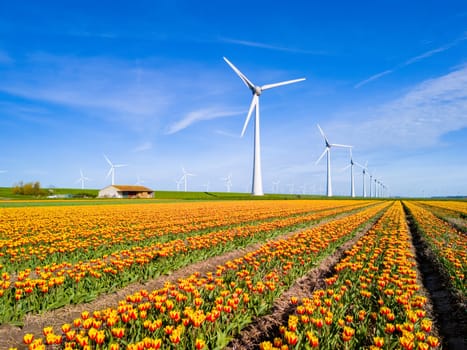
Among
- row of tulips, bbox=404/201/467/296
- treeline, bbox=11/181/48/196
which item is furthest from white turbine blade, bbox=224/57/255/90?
treeline, bbox=11/181/48/196

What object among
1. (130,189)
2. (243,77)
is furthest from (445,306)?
(130,189)

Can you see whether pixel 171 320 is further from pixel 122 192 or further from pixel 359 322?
pixel 122 192

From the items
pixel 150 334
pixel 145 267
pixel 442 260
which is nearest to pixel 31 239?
pixel 145 267

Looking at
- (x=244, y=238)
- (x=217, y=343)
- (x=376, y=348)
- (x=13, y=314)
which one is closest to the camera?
(x=376, y=348)

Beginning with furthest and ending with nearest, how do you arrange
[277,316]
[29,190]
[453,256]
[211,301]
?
[29,190] → [453,256] → [211,301] → [277,316]

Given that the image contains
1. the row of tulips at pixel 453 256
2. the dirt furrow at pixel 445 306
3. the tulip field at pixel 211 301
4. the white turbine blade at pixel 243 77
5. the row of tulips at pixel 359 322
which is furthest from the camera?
the white turbine blade at pixel 243 77

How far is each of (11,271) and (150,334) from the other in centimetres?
743

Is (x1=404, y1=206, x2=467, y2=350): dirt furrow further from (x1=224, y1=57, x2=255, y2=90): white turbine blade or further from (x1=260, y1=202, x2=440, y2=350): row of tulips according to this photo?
(x1=224, y1=57, x2=255, y2=90): white turbine blade

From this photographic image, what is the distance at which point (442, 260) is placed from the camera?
1109cm

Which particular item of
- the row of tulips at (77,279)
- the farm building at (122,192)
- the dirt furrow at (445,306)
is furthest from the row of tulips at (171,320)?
the farm building at (122,192)

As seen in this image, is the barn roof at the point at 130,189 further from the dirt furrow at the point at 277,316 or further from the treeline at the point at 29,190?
the dirt furrow at the point at 277,316

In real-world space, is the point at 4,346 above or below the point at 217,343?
below

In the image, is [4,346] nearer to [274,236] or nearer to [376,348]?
[376,348]

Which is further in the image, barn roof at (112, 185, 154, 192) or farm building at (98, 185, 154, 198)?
barn roof at (112, 185, 154, 192)
